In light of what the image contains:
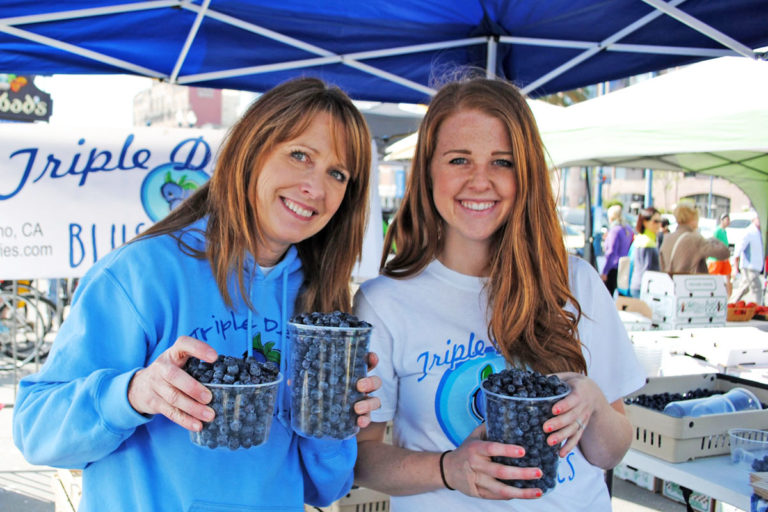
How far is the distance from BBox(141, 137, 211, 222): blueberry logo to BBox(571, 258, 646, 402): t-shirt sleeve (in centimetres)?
268

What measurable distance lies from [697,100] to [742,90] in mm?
296

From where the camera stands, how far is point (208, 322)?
1312 mm

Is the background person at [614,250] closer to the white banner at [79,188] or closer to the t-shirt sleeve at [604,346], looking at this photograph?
the white banner at [79,188]

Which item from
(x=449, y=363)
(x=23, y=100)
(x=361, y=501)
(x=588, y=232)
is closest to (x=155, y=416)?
(x=449, y=363)

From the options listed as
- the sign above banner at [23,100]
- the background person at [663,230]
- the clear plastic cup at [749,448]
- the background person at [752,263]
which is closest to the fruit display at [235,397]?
the clear plastic cup at [749,448]

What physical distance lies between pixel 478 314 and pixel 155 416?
0.77 m

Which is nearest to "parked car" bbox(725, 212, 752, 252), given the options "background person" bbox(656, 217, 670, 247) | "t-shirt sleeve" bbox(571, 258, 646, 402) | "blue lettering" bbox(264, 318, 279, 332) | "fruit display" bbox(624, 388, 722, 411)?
"background person" bbox(656, 217, 670, 247)

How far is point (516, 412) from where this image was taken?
3.90 feet

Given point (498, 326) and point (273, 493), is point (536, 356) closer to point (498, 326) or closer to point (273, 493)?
point (498, 326)

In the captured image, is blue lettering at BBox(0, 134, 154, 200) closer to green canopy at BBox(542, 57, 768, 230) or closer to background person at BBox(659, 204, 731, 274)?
green canopy at BBox(542, 57, 768, 230)

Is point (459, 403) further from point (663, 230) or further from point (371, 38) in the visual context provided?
point (663, 230)

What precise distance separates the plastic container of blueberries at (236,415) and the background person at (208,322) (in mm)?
30

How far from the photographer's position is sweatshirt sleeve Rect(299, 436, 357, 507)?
1.37 meters

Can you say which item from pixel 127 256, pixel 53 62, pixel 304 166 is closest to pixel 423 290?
pixel 304 166
